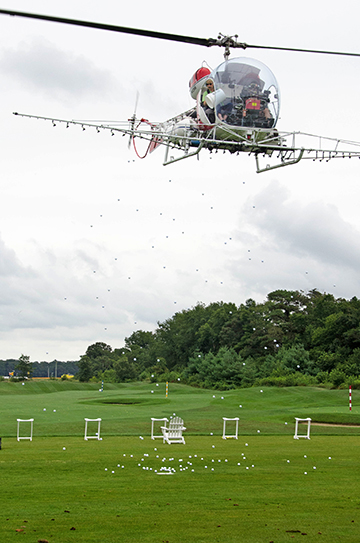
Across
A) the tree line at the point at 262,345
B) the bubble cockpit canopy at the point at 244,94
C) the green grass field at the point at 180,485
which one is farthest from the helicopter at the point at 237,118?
the tree line at the point at 262,345

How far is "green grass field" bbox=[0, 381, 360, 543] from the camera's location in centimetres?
776

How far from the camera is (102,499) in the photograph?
370 inches

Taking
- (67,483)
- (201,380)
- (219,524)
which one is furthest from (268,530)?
(201,380)

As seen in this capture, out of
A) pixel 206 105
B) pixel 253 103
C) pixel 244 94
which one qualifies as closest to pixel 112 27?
pixel 244 94

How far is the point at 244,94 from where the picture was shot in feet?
50.9

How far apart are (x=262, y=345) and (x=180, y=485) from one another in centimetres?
4668

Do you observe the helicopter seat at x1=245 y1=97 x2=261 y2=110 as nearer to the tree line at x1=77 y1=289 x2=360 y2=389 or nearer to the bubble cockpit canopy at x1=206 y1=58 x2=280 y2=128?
the bubble cockpit canopy at x1=206 y1=58 x2=280 y2=128

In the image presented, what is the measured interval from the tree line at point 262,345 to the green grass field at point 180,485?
2125 cm

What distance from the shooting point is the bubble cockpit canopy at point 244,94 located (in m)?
15.3

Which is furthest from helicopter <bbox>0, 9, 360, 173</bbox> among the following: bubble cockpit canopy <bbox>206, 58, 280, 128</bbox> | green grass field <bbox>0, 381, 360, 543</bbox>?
green grass field <bbox>0, 381, 360, 543</bbox>

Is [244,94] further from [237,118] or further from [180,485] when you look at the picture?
[180,485]

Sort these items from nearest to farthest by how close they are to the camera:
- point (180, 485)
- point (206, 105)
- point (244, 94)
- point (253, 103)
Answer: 1. point (180, 485)
2. point (244, 94)
3. point (253, 103)
4. point (206, 105)

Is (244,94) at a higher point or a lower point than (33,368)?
higher

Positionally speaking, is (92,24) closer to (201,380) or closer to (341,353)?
(341,353)
